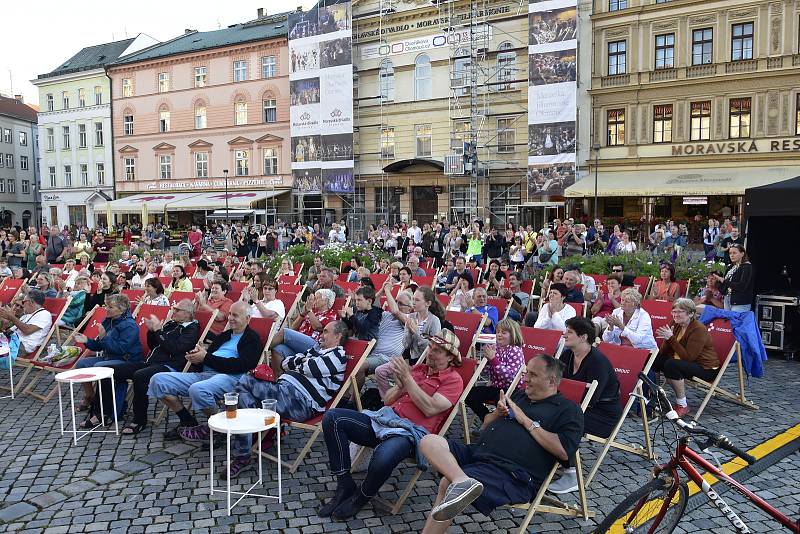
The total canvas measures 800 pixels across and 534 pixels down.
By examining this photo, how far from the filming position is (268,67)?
37.2m

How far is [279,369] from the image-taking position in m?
6.86

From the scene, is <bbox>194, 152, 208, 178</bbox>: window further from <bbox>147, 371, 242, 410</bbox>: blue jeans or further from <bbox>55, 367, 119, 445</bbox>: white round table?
<bbox>147, 371, 242, 410</bbox>: blue jeans

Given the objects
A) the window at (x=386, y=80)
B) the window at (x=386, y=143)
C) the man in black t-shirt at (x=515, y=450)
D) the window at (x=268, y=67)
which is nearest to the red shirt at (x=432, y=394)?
the man in black t-shirt at (x=515, y=450)

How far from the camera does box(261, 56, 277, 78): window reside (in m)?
37.0

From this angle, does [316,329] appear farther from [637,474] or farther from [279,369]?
[637,474]


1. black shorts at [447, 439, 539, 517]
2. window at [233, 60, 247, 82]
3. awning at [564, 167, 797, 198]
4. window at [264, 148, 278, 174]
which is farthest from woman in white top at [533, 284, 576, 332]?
window at [233, 60, 247, 82]

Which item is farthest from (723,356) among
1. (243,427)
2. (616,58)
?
(616,58)

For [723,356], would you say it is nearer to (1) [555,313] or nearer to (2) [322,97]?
(1) [555,313]

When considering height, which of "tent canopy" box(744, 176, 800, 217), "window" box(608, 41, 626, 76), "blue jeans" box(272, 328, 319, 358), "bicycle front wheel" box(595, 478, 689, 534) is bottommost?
"bicycle front wheel" box(595, 478, 689, 534)

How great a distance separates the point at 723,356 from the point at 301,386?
427 centimetres

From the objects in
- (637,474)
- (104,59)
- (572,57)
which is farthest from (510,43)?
(104,59)

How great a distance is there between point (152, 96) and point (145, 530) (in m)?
42.3

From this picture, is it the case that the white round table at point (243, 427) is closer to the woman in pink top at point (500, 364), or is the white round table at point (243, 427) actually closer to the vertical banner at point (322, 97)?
the woman in pink top at point (500, 364)

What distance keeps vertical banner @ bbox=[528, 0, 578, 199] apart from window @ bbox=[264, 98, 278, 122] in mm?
16020
